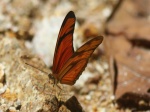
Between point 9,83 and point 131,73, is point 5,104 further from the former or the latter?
point 131,73

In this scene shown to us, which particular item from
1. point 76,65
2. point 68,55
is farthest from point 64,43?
point 76,65

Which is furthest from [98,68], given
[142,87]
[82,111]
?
[82,111]

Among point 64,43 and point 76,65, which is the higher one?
point 64,43

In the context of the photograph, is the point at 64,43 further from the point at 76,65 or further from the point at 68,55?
the point at 76,65
